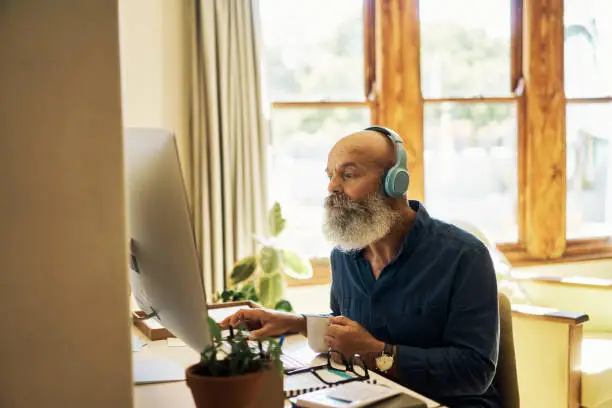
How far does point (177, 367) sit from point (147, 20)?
207cm

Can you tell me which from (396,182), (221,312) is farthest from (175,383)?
(396,182)

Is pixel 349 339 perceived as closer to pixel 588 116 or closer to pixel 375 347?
pixel 375 347

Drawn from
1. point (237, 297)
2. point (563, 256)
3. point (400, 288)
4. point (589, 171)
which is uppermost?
point (589, 171)

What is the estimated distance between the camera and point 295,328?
64.8 inches

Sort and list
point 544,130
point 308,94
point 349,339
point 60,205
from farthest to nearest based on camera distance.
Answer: point 544,130 → point 308,94 → point 349,339 → point 60,205

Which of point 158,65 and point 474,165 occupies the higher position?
point 158,65

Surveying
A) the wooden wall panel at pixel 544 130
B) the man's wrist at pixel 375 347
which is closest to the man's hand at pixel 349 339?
the man's wrist at pixel 375 347

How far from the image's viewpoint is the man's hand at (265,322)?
1.55 m

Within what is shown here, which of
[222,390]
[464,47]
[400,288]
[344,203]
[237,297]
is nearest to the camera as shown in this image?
[222,390]

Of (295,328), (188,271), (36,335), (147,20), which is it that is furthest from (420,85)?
(36,335)

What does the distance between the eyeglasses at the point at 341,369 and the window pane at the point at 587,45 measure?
10.3ft

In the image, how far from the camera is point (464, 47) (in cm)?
381

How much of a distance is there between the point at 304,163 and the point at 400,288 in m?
1.95

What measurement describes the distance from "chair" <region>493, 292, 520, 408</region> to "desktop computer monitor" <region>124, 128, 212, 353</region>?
86 centimetres
